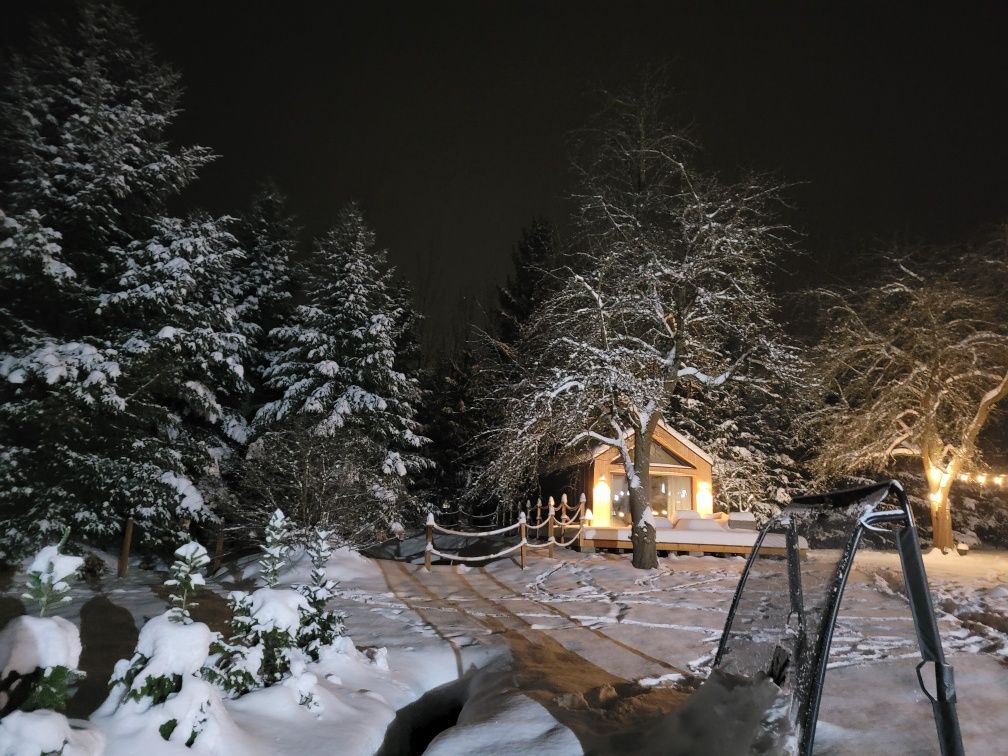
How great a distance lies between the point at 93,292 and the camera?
13.5 meters

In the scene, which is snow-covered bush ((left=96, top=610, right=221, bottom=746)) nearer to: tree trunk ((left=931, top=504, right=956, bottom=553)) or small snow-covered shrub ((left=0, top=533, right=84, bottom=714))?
small snow-covered shrub ((left=0, top=533, right=84, bottom=714))

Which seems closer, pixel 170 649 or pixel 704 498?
pixel 170 649

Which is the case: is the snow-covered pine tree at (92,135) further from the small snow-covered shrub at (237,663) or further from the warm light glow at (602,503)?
the warm light glow at (602,503)

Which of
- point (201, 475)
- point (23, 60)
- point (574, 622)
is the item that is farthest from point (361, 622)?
point (23, 60)

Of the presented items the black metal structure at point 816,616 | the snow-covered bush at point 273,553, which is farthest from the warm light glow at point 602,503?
the black metal structure at point 816,616

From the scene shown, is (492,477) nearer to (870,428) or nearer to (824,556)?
(824,556)

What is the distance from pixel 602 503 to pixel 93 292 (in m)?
17.4

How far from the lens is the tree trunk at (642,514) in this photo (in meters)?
15.4

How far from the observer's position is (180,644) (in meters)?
3.77

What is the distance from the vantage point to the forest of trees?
12.9 m

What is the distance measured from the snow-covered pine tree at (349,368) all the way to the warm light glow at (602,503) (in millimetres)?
6488

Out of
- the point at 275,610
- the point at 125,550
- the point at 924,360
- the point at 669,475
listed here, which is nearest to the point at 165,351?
the point at 125,550

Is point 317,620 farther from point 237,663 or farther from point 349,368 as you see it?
point 349,368

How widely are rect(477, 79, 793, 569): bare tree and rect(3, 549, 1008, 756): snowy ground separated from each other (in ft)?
11.0
